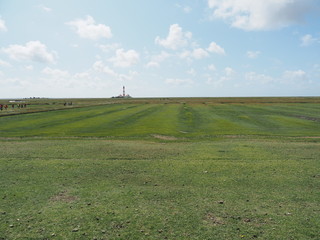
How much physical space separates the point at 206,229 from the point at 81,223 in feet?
13.9

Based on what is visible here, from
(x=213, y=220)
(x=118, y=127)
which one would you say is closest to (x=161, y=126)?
(x=118, y=127)

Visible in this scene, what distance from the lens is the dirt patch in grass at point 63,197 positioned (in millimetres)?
10359

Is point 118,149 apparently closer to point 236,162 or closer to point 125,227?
point 236,162

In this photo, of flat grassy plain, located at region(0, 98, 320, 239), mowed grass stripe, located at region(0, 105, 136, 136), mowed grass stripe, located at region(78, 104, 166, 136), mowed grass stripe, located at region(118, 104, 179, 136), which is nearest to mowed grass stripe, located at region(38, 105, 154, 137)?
mowed grass stripe, located at region(78, 104, 166, 136)

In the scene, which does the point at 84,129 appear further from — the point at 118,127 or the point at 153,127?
the point at 153,127

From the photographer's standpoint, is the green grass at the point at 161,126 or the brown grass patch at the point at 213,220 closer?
the brown grass patch at the point at 213,220

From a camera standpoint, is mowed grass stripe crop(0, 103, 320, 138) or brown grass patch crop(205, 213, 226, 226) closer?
brown grass patch crop(205, 213, 226, 226)

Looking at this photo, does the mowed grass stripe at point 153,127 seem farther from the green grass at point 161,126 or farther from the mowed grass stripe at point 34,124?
the mowed grass stripe at point 34,124

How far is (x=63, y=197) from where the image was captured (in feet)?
35.0

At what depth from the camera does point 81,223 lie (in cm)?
844

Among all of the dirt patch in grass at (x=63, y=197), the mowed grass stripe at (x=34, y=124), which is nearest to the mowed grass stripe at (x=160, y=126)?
the mowed grass stripe at (x=34, y=124)

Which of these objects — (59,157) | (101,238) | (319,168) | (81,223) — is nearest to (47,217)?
(81,223)

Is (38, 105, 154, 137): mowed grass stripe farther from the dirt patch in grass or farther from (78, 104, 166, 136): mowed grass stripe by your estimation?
the dirt patch in grass

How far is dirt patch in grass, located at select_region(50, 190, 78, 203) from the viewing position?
10359 mm
